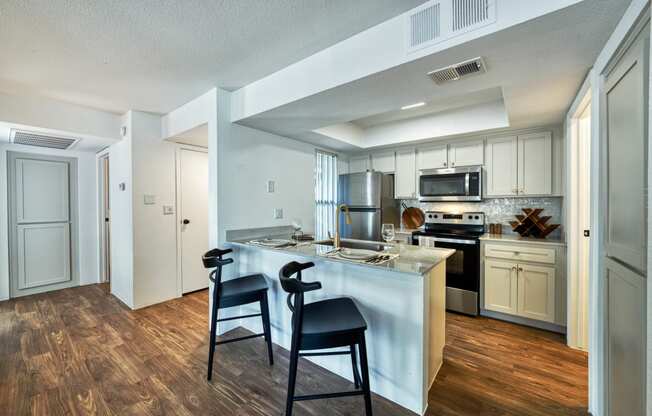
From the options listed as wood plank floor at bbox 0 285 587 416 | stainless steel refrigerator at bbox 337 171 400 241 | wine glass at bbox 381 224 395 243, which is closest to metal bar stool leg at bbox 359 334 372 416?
wood plank floor at bbox 0 285 587 416

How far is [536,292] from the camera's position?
8.63 ft

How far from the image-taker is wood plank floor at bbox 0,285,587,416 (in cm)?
164

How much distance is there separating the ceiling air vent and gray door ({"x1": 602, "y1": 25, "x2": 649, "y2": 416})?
23.5 inches

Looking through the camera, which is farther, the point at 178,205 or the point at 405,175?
the point at 405,175

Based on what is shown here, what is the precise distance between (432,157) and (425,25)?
→ 2346 mm

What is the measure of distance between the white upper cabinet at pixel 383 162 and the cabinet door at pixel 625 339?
283cm

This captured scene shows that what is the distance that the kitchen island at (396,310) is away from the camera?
5.15ft

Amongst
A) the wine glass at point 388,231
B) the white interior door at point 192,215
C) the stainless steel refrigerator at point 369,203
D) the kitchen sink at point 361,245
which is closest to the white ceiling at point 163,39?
the white interior door at point 192,215

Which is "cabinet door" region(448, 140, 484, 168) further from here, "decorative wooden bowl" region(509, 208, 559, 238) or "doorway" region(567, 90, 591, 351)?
"doorway" region(567, 90, 591, 351)

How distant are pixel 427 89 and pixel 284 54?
111cm

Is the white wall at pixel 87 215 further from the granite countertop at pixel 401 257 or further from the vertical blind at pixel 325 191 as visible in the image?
the vertical blind at pixel 325 191

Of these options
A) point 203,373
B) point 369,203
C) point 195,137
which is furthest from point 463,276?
point 195,137

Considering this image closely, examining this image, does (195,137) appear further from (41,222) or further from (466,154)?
(466,154)

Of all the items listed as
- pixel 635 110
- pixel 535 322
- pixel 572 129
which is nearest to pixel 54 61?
pixel 635 110
